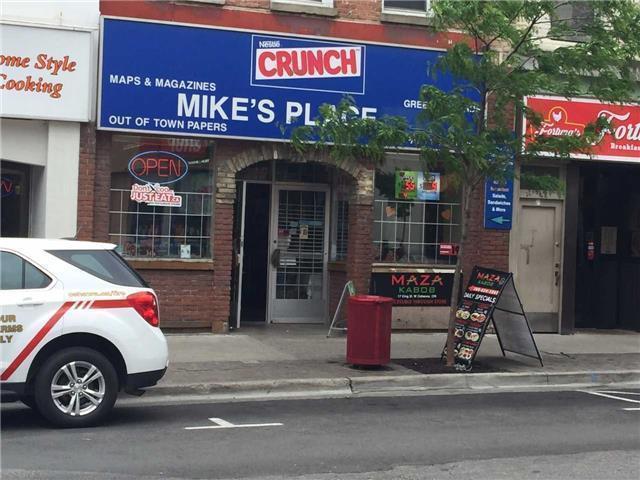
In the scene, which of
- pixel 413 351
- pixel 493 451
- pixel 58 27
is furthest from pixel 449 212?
pixel 493 451

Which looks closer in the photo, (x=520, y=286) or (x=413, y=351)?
(x=413, y=351)

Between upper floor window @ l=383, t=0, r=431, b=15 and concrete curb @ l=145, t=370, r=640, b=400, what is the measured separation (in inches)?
247

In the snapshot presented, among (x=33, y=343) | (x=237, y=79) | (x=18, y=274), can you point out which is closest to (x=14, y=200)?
(x=237, y=79)

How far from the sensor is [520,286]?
15539mm

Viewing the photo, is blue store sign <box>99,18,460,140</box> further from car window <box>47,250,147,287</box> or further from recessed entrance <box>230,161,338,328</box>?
car window <box>47,250,147,287</box>

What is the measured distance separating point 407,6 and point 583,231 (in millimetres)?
5471

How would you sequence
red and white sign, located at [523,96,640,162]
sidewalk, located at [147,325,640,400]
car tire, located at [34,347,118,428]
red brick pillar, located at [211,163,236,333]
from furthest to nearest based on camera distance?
red and white sign, located at [523,96,640,162] < red brick pillar, located at [211,163,236,333] < sidewalk, located at [147,325,640,400] < car tire, located at [34,347,118,428]

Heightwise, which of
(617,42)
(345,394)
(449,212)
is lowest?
(345,394)

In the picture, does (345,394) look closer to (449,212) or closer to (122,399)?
(122,399)

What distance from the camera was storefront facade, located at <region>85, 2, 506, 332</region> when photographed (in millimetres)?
13289

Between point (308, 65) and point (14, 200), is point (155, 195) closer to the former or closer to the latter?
point (14, 200)

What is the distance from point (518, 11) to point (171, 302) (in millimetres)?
6494

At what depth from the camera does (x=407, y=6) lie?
14.7 metres

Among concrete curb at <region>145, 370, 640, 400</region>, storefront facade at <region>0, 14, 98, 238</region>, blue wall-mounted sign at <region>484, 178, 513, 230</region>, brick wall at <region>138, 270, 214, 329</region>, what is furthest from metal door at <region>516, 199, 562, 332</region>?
storefront facade at <region>0, 14, 98, 238</region>
